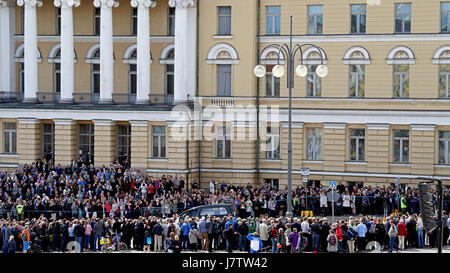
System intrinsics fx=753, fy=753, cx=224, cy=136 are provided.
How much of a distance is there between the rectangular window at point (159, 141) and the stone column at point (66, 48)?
600cm

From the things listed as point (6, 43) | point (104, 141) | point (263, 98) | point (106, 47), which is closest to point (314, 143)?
point (263, 98)

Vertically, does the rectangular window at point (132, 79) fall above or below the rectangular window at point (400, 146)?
above

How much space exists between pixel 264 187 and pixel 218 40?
31.4 feet

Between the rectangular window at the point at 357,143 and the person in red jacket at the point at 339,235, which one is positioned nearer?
the person in red jacket at the point at 339,235

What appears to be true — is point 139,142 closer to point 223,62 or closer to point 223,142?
point 223,142

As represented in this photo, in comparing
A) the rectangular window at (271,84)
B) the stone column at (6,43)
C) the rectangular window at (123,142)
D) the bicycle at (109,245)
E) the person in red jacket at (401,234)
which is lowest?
the bicycle at (109,245)

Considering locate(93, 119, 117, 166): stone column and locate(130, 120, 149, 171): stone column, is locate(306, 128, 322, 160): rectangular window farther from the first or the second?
locate(93, 119, 117, 166): stone column

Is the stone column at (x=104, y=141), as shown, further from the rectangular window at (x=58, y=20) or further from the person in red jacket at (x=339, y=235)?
the person in red jacket at (x=339, y=235)

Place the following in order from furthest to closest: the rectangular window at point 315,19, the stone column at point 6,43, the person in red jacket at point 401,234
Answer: the stone column at point 6,43
the rectangular window at point 315,19
the person in red jacket at point 401,234

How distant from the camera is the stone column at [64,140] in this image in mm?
46656

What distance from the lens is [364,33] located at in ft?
143

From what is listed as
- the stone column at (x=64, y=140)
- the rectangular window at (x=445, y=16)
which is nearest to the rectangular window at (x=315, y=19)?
the rectangular window at (x=445, y=16)

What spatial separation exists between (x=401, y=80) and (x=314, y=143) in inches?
245
